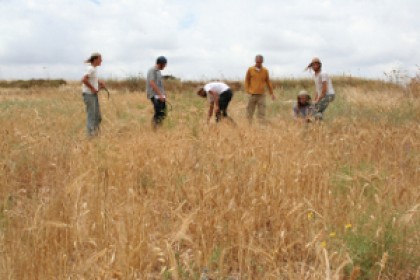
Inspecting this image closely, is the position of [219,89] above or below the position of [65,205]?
above

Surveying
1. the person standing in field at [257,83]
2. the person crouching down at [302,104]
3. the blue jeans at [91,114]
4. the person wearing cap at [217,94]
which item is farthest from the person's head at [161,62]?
the person crouching down at [302,104]

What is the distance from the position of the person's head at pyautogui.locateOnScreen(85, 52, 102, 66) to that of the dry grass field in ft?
6.39

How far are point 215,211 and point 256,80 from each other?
6.82 meters

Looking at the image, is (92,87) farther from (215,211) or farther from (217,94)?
(215,211)

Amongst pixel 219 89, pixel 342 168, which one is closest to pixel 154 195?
pixel 342 168

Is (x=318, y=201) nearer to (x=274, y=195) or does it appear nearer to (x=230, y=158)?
(x=274, y=195)

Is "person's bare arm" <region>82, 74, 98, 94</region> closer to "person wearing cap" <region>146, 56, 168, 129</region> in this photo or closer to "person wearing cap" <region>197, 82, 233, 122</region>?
"person wearing cap" <region>146, 56, 168, 129</region>

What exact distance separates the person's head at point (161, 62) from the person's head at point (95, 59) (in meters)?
1.11

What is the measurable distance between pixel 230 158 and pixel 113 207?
1.23 meters

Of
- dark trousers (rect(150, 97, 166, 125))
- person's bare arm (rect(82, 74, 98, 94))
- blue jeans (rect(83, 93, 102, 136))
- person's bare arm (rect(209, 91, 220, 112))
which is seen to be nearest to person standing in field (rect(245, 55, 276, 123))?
person's bare arm (rect(209, 91, 220, 112))

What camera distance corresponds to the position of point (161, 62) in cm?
805

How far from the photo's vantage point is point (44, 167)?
191 inches

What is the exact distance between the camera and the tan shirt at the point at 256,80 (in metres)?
9.61

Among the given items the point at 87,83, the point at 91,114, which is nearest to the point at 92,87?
the point at 87,83
